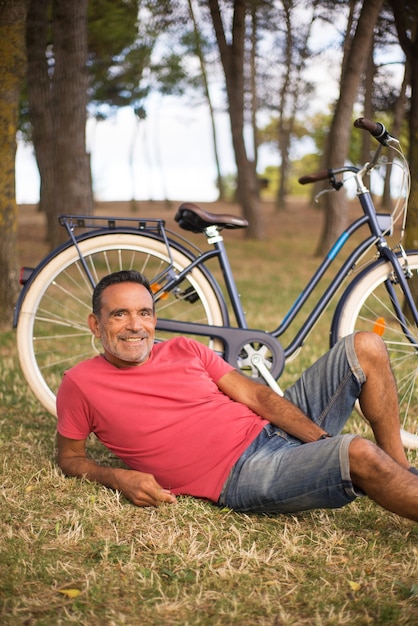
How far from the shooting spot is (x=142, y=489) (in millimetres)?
3273

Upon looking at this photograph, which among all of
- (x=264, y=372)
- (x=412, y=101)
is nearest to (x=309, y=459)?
(x=264, y=372)

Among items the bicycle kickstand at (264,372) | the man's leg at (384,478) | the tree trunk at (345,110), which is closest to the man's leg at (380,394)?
the man's leg at (384,478)

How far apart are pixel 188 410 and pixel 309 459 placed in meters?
0.59

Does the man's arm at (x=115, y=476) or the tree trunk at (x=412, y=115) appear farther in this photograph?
the tree trunk at (x=412, y=115)

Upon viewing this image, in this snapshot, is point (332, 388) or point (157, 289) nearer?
point (332, 388)

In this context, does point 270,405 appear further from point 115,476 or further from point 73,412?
point 73,412

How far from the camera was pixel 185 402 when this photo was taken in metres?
3.35

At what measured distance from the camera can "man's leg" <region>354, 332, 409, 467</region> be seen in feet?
11.1

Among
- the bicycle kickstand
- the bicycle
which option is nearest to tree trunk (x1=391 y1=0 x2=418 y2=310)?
the bicycle

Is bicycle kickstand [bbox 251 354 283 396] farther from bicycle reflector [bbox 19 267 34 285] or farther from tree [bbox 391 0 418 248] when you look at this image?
tree [bbox 391 0 418 248]

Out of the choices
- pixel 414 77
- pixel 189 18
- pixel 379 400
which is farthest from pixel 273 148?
pixel 379 400

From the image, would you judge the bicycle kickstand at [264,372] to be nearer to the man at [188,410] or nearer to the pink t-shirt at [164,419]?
the man at [188,410]

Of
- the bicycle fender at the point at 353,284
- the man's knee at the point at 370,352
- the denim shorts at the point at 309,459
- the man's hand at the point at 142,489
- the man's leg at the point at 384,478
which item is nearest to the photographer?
the man's leg at the point at 384,478

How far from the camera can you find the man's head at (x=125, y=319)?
335 cm
